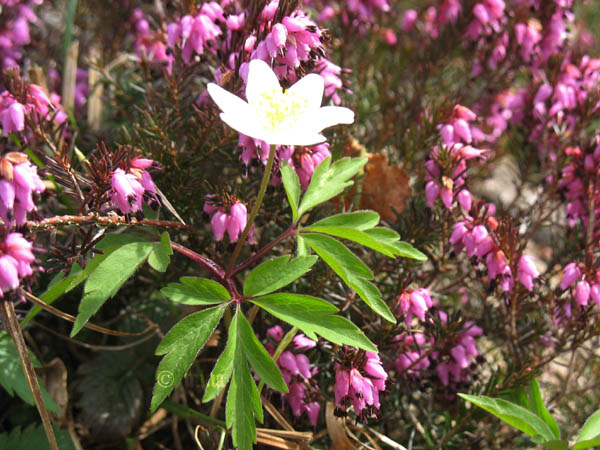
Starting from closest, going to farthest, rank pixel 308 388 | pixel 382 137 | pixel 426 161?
1. pixel 308 388
2. pixel 426 161
3. pixel 382 137

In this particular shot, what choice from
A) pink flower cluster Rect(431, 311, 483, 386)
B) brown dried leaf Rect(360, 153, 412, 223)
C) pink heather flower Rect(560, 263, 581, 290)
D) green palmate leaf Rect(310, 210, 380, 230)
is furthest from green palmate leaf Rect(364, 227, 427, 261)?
brown dried leaf Rect(360, 153, 412, 223)

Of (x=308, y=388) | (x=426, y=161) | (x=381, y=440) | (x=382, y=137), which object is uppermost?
(x=426, y=161)

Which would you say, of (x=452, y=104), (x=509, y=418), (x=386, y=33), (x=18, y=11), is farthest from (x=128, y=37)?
(x=509, y=418)

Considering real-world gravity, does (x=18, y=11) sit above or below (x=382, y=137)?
above

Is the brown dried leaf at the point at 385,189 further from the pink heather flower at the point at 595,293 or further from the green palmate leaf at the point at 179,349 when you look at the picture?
the green palmate leaf at the point at 179,349

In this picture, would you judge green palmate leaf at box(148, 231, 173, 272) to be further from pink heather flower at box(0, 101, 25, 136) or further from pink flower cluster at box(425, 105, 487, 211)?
pink flower cluster at box(425, 105, 487, 211)

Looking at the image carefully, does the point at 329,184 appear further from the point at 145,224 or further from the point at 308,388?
the point at 308,388
